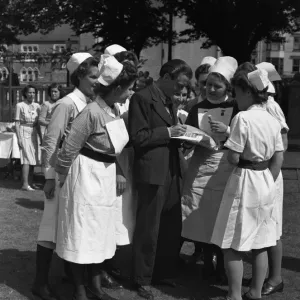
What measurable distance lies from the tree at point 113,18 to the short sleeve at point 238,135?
18164 mm

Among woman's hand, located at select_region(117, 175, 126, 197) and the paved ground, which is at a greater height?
woman's hand, located at select_region(117, 175, 126, 197)

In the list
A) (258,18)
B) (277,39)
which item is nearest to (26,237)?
(258,18)

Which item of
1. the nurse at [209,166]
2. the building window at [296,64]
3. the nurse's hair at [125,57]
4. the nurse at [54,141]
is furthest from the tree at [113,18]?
the building window at [296,64]

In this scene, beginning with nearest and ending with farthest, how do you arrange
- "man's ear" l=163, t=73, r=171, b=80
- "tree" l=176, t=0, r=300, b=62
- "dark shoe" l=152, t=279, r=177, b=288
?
"man's ear" l=163, t=73, r=171, b=80 → "dark shoe" l=152, t=279, r=177, b=288 → "tree" l=176, t=0, r=300, b=62

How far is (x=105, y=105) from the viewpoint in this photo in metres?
4.65

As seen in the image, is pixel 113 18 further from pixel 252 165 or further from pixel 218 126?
pixel 252 165

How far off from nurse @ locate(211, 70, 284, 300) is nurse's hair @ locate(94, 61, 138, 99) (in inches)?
29.9

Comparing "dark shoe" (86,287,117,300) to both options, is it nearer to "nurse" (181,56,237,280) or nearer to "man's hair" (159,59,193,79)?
"nurse" (181,56,237,280)

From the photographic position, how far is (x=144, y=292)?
500 centimetres

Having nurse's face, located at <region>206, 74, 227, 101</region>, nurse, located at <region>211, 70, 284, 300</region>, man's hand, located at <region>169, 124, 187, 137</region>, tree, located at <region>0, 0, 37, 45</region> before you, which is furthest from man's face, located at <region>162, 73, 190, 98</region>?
tree, located at <region>0, 0, 37, 45</region>

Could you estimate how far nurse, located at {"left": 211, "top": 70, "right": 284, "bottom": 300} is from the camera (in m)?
4.52

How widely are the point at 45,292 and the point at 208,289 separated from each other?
4.48 ft

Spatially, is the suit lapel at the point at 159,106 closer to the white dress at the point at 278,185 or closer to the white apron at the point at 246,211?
the white apron at the point at 246,211

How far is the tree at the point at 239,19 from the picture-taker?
2253cm
